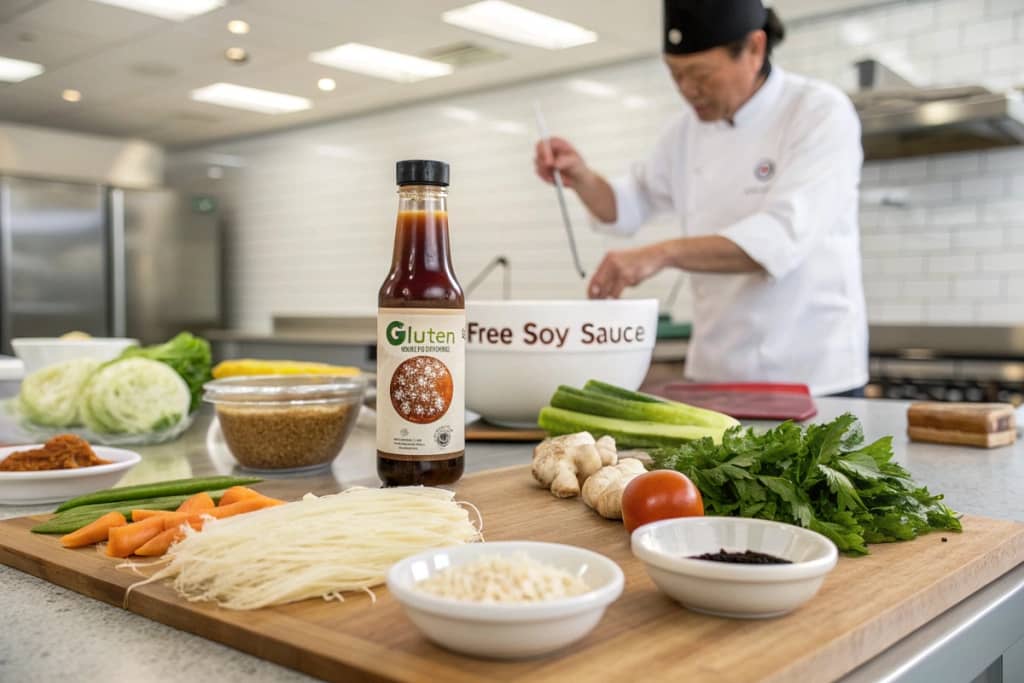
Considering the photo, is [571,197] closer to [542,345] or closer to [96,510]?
[542,345]

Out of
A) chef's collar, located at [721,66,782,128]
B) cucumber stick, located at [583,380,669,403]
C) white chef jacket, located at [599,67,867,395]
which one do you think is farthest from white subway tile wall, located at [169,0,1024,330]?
cucumber stick, located at [583,380,669,403]

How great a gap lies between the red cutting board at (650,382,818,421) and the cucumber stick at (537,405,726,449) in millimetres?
402

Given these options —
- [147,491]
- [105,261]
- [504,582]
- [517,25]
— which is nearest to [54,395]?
[147,491]

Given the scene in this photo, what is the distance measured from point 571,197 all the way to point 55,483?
4.60 metres

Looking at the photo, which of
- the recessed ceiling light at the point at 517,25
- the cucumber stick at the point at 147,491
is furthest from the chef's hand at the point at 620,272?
the recessed ceiling light at the point at 517,25

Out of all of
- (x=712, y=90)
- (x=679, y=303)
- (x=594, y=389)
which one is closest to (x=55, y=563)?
(x=594, y=389)

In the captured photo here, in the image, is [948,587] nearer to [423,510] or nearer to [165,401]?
[423,510]

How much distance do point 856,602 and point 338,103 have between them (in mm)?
6124

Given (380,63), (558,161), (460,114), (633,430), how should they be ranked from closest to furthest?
(633,430)
(558,161)
(380,63)
(460,114)

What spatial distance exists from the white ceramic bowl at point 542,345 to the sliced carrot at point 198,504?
64cm

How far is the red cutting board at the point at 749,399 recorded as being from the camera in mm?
1668

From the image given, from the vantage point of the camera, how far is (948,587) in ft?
2.50

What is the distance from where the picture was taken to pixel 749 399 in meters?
1.81

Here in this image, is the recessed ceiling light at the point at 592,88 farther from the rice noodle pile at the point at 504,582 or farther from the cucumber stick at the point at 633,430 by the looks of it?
the rice noodle pile at the point at 504,582
